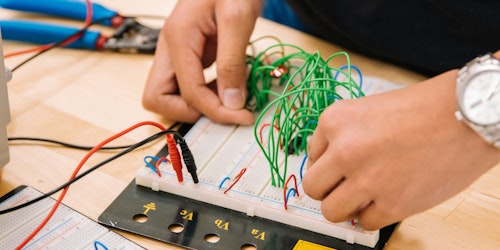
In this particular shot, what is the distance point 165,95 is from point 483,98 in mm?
566

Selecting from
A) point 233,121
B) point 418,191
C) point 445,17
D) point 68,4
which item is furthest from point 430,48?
point 68,4

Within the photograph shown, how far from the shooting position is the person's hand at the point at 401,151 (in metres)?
0.66

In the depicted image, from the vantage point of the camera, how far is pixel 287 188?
0.88 m

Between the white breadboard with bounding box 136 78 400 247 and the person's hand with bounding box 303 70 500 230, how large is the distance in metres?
0.10

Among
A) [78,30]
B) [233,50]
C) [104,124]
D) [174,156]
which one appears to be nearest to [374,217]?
[174,156]

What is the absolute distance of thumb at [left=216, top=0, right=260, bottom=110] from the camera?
40.5 inches

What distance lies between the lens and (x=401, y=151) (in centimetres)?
67

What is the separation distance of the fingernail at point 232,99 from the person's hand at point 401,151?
1.03 ft

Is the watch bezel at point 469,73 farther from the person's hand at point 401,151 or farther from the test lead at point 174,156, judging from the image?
the test lead at point 174,156

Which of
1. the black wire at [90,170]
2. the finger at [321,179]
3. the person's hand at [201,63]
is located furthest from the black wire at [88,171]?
the finger at [321,179]

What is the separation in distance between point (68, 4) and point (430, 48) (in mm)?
746

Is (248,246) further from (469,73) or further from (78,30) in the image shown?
(78,30)

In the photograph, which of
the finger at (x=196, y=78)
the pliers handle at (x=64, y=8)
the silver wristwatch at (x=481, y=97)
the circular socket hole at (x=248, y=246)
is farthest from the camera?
the pliers handle at (x=64, y=8)

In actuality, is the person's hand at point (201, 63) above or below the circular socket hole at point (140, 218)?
above
